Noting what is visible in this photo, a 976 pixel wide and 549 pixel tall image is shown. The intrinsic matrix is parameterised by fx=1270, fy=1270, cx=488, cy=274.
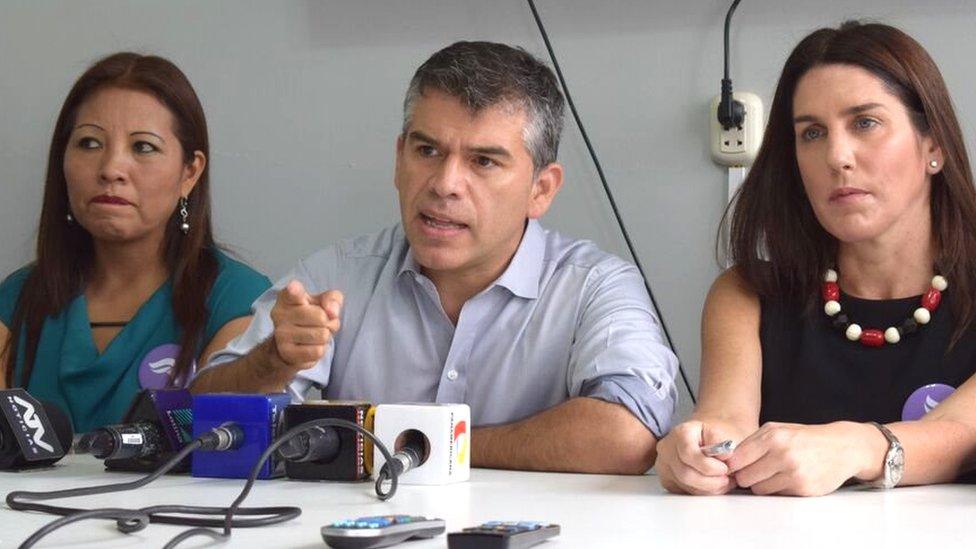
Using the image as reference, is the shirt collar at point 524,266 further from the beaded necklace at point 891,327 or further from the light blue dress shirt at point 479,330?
the beaded necklace at point 891,327

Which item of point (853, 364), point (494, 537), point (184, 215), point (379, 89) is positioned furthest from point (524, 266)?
point (494, 537)

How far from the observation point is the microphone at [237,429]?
1.49m

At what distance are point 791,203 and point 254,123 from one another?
4.09 ft

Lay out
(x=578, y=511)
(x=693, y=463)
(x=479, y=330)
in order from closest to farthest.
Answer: (x=578, y=511) → (x=693, y=463) → (x=479, y=330)

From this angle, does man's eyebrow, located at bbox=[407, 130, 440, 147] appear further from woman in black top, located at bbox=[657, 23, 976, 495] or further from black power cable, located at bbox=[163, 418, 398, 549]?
black power cable, located at bbox=[163, 418, 398, 549]

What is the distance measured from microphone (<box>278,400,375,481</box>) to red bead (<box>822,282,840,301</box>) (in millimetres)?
793

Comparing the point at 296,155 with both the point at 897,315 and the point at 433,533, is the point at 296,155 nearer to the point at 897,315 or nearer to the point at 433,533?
the point at 897,315

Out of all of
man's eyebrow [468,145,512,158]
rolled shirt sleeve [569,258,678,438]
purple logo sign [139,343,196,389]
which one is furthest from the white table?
purple logo sign [139,343,196,389]

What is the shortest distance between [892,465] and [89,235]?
176 cm

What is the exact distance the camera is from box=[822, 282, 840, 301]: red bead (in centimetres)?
191

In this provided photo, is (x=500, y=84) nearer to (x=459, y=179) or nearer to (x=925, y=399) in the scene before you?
(x=459, y=179)

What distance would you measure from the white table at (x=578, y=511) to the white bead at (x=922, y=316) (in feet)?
1.24

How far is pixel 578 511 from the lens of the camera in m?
1.25

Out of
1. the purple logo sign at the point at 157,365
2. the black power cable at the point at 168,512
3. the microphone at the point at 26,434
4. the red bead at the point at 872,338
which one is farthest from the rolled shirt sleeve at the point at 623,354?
the purple logo sign at the point at 157,365
